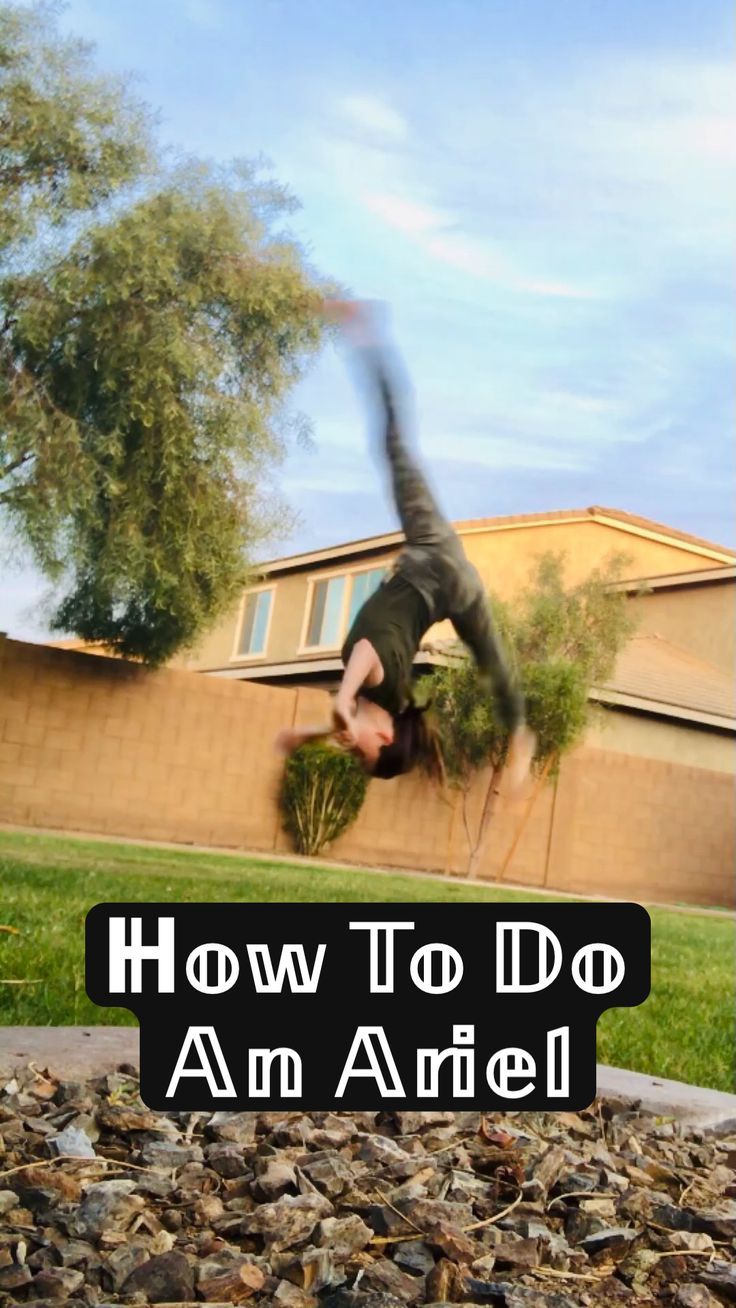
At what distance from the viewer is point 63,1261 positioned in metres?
1.88

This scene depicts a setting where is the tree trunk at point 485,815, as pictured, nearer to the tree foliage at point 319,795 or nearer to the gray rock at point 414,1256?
the tree foliage at point 319,795

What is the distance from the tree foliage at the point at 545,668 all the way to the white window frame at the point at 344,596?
24 centimetres

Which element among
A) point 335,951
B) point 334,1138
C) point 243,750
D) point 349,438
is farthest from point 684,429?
point 334,1138

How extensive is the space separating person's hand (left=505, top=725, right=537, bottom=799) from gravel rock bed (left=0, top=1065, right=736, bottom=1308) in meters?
0.77

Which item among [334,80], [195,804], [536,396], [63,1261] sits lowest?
[63,1261]

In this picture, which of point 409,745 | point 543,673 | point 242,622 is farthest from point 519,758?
point 242,622

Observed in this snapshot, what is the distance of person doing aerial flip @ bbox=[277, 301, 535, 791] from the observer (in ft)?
7.87

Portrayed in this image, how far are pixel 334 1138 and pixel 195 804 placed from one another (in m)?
1.02

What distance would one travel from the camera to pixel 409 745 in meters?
2.64

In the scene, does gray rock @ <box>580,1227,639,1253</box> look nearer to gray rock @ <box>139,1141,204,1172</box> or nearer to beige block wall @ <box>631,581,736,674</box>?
gray rock @ <box>139,1141,204,1172</box>

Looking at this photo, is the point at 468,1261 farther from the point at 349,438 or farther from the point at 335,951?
the point at 349,438

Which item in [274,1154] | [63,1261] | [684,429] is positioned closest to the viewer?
[63,1261]

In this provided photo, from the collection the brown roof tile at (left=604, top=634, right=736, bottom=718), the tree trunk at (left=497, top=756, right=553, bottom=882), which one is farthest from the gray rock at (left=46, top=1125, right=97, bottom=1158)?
the brown roof tile at (left=604, top=634, right=736, bottom=718)

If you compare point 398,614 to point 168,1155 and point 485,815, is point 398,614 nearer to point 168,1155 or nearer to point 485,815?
point 168,1155
